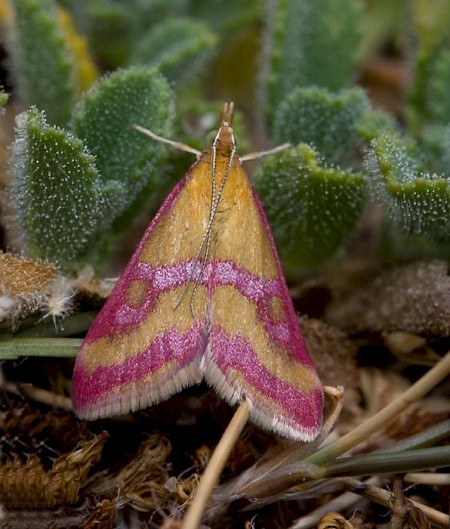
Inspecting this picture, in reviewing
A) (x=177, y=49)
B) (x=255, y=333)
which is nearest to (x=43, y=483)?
(x=255, y=333)

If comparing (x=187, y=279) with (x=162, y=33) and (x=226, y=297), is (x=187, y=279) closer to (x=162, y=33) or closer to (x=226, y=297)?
(x=226, y=297)

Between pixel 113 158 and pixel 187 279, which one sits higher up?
pixel 113 158

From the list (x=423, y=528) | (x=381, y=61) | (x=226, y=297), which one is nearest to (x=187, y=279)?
(x=226, y=297)

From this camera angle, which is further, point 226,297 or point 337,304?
point 337,304

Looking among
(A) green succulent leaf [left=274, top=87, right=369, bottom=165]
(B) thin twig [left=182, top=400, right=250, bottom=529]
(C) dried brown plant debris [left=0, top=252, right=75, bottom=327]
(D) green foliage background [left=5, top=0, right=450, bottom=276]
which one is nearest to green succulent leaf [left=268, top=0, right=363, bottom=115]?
(D) green foliage background [left=5, top=0, right=450, bottom=276]

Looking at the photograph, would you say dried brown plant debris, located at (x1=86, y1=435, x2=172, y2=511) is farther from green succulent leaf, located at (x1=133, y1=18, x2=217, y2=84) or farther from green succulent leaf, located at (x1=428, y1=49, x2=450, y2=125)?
green succulent leaf, located at (x1=428, y1=49, x2=450, y2=125)

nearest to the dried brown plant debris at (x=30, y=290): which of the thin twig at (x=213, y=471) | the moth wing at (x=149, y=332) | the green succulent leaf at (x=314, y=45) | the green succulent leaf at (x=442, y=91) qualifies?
the moth wing at (x=149, y=332)

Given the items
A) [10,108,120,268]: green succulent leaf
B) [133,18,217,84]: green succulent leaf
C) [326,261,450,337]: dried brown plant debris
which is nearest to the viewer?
[10,108,120,268]: green succulent leaf

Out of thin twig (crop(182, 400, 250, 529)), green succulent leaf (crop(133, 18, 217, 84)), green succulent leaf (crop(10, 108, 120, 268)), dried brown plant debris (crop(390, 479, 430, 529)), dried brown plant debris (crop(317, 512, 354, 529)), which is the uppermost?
green succulent leaf (crop(133, 18, 217, 84))

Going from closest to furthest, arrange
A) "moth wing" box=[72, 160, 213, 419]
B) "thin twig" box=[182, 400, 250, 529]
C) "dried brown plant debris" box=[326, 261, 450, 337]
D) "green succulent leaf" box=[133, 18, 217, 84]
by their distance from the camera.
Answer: "thin twig" box=[182, 400, 250, 529], "moth wing" box=[72, 160, 213, 419], "dried brown plant debris" box=[326, 261, 450, 337], "green succulent leaf" box=[133, 18, 217, 84]
